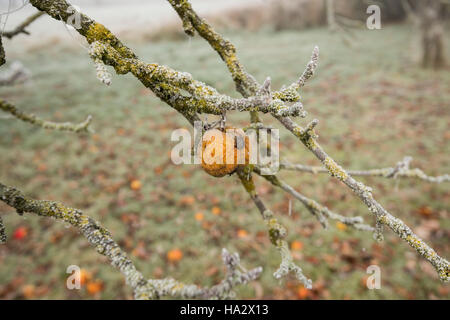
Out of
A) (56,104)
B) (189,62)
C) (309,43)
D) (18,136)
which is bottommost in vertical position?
(18,136)

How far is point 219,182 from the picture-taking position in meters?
5.07

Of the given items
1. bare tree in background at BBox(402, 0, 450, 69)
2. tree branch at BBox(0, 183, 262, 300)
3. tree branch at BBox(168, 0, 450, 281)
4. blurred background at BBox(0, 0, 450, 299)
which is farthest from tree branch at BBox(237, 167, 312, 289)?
bare tree in background at BBox(402, 0, 450, 69)

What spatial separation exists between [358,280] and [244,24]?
46.7ft

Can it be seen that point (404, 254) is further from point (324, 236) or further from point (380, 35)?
point (380, 35)

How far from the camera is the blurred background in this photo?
11.6ft

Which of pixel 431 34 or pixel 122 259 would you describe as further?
pixel 431 34

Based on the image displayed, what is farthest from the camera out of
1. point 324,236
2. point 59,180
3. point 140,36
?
point 140,36

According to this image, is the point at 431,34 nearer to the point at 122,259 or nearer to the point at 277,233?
the point at 277,233

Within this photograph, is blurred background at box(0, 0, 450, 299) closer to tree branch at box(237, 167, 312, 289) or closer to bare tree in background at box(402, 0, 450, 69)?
bare tree in background at box(402, 0, 450, 69)

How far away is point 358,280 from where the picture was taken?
3436 millimetres

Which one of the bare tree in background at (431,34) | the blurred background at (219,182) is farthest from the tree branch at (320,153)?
the bare tree in background at (431,34)

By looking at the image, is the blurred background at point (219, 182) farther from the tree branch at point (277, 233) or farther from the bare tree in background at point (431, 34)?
the tree branch at point (277, 233)

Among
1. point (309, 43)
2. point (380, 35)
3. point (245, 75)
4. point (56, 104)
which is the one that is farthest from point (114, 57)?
point (380, 35)

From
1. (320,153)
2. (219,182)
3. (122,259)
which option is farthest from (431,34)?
(122,259)
